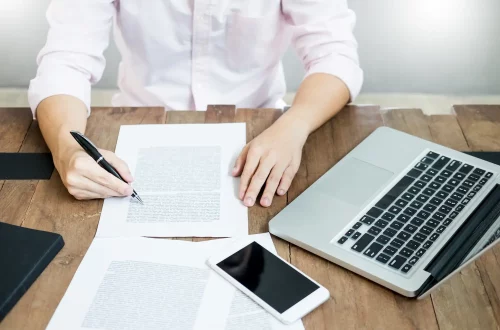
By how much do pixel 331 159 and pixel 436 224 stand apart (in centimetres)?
26

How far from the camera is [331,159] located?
3.76 ft

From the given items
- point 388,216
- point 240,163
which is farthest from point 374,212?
point 240,163

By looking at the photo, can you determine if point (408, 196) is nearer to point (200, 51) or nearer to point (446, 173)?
point (446, 173)

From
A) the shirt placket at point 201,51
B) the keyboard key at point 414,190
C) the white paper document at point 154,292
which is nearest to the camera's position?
the white paper document at point 154,292

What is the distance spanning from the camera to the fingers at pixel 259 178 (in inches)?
40.7

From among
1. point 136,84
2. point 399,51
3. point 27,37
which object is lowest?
point 27,37

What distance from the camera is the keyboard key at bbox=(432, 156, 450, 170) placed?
1.09 m

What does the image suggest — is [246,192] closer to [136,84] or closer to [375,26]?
[136,84]

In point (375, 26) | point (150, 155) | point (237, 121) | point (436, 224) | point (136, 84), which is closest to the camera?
point (436, 224)

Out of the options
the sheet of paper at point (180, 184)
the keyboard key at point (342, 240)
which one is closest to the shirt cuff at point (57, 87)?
the sheet of paper at point (180, 184)

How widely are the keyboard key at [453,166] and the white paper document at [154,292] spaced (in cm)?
35

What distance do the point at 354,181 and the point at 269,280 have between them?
0.91 feet

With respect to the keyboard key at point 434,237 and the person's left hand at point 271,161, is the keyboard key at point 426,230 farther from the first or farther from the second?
the person's left hand at point 271,161

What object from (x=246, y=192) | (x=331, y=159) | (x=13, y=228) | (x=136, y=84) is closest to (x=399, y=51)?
(x=136, y=84)
